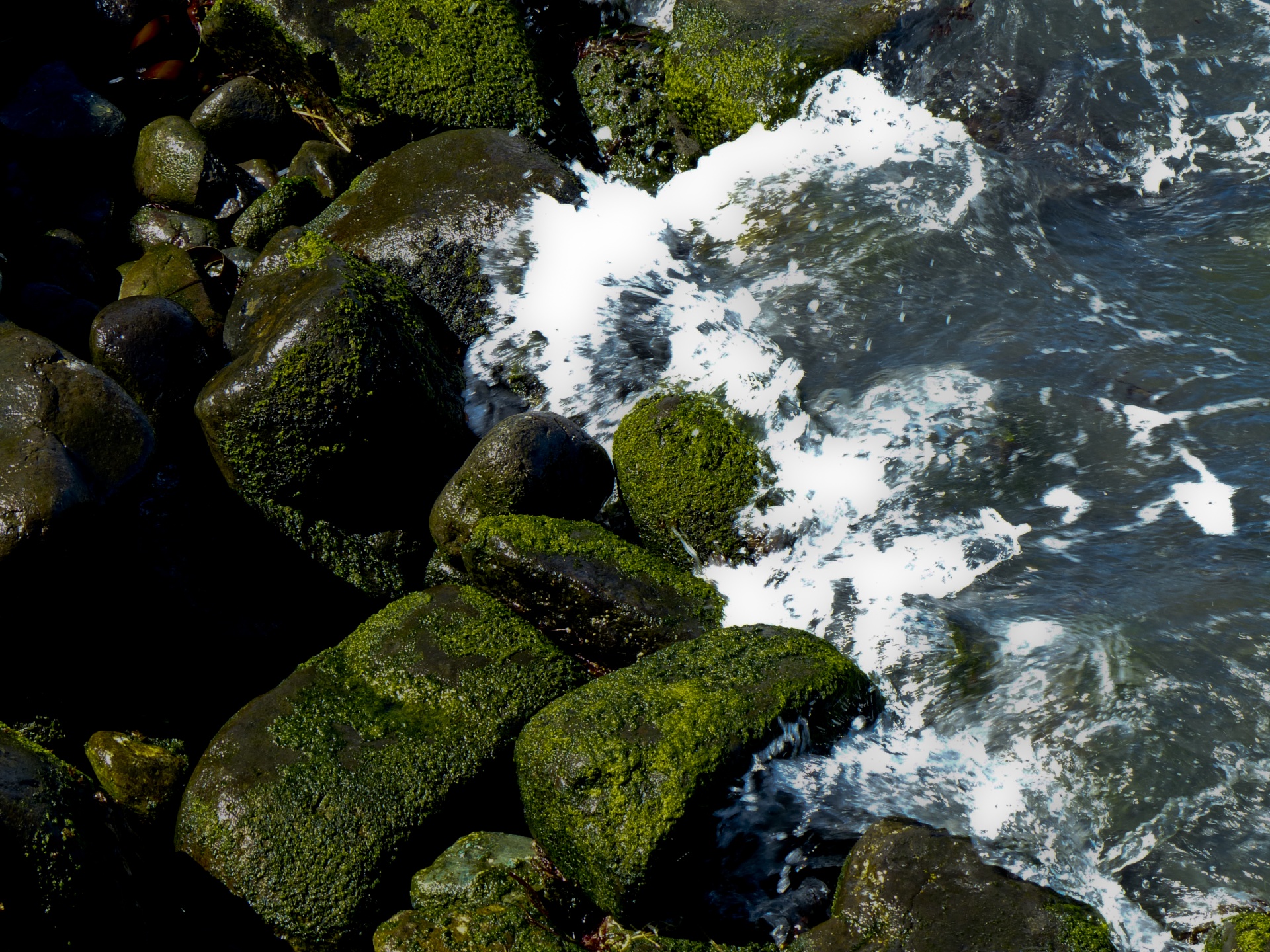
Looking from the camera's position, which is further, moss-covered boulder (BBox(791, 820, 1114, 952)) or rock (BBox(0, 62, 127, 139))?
rock (BBox(0, 62, 127, 139))

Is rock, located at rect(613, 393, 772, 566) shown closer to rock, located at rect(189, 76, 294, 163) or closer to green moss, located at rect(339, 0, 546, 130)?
green moss, located at rect(339, 0, 546, 130)

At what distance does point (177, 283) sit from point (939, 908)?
5.04 m

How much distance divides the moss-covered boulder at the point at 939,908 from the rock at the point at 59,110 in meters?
6.50

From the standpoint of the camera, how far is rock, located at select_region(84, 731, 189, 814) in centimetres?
397

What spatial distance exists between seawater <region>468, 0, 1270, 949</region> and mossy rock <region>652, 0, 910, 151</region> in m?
0.15

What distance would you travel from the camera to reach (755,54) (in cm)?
655

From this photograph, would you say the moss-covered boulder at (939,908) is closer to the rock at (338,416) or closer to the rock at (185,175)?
the rock at (338,416)

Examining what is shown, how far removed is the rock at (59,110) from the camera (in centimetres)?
660

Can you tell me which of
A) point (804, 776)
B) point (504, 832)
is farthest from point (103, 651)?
point (804, 776)


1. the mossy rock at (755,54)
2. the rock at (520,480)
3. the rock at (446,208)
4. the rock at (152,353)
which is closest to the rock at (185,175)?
the rock at (446,208)

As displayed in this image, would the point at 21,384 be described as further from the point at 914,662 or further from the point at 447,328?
the point at 914,662

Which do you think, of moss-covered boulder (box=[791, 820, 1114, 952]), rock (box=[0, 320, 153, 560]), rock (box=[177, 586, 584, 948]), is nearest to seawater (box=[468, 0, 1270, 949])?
moss-covered boulder (box=[791, 820, 1114, 952])

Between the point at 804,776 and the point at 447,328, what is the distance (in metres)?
3.33

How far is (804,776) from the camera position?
359cm
